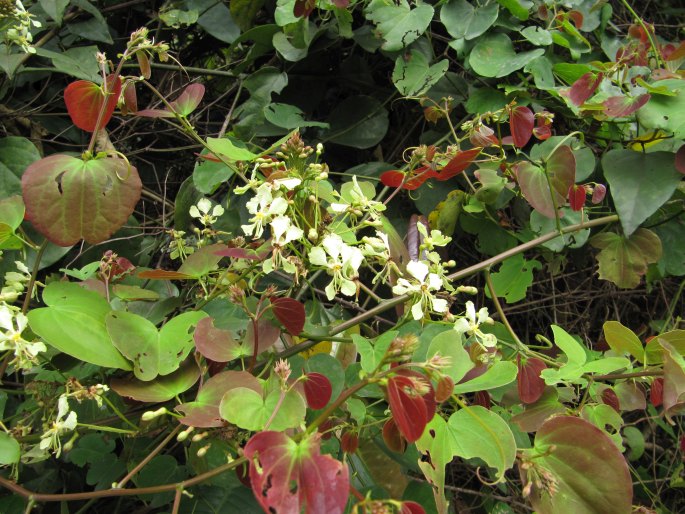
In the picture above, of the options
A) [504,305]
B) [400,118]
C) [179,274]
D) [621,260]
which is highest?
[179,274]

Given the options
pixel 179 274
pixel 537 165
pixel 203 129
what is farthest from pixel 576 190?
pixel 203 129

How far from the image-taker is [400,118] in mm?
1339

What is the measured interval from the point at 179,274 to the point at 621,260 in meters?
0.82

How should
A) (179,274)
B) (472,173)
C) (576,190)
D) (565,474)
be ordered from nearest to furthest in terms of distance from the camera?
(565,474) → (179,274) → (576,190) → (472,173)

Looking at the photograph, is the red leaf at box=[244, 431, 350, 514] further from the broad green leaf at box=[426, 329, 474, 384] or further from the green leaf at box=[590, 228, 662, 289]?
the green leaf at box=[590, 228, 662, 289]

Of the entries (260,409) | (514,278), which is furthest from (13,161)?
(514,278)

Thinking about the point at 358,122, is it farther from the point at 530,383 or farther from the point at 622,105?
the point at 530,383

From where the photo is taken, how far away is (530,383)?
75 centimetres

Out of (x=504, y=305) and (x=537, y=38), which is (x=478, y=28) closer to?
(x=537, y=38)

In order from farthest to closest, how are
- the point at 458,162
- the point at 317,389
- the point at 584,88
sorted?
1. the point at 584,88
2. the point at 458,162
3. the point at 317,389

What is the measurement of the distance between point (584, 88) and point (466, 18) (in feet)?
1.05

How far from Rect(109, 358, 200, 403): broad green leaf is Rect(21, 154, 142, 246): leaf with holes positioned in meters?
0.17

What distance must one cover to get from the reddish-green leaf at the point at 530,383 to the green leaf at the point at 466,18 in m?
0.73

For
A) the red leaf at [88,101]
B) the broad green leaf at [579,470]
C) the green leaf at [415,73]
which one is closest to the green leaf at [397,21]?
the green leaf at [415,73]
